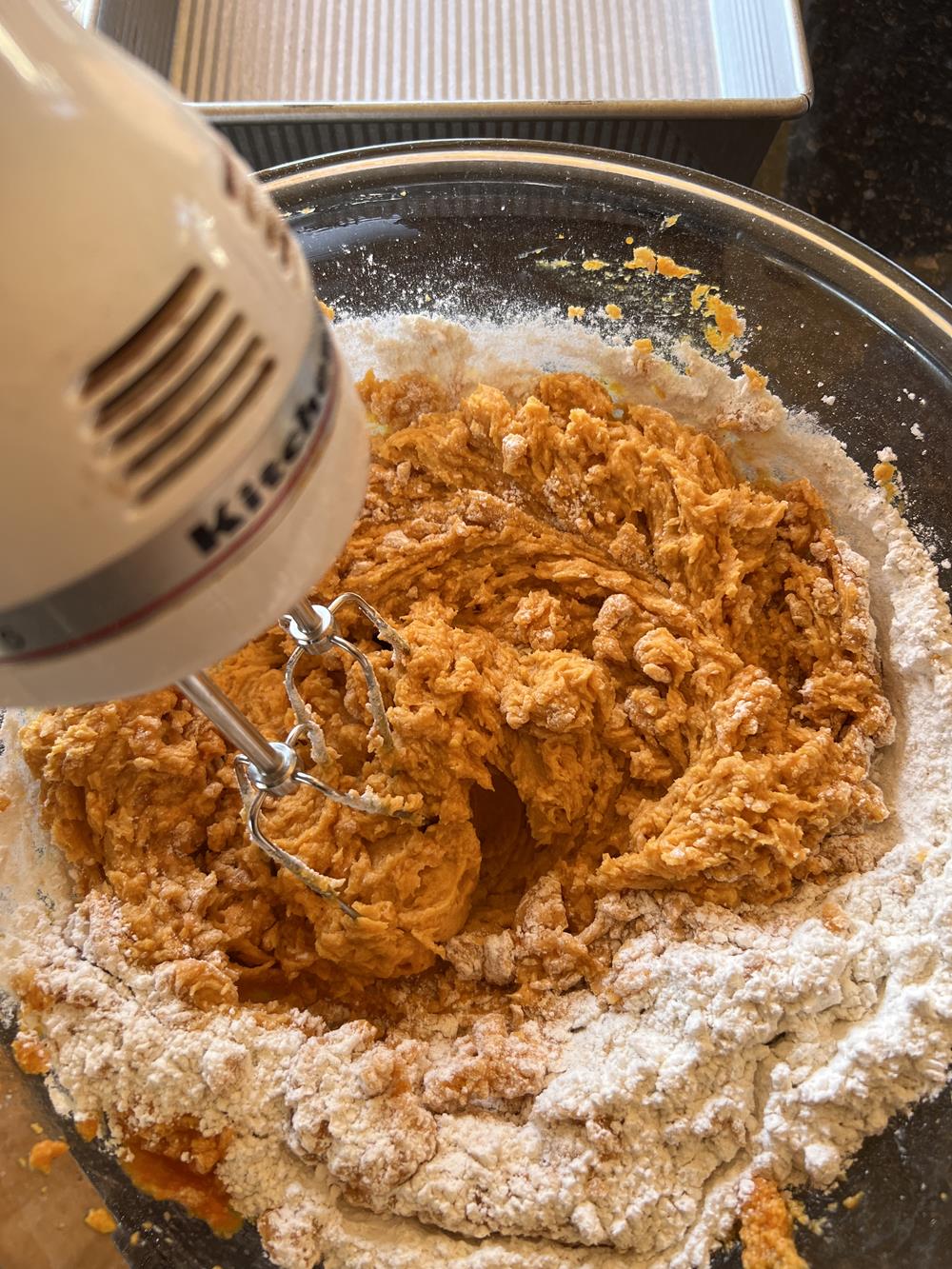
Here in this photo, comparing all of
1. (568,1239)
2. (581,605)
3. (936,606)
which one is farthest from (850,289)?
(568,1239)

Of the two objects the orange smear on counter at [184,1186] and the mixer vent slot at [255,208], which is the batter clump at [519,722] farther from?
the mixer vent slot at [255,208]

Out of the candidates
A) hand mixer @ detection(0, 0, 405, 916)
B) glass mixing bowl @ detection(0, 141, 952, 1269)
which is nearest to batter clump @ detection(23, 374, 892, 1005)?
glass mixing bowl @ detection(0, 141, 952, 1269)

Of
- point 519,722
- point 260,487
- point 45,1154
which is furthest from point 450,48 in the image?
point 45,1154

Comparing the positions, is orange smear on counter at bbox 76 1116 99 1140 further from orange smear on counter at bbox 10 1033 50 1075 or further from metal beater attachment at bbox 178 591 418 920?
metal beater attachment at bbox 178 591 418 920

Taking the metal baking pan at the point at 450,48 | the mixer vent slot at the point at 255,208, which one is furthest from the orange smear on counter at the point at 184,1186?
the metal baking pan at the point at 450,48

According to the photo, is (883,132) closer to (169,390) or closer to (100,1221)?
(169,390)

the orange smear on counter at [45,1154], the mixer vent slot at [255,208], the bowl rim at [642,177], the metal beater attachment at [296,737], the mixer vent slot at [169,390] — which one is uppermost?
the mixer vent slot at [255,208]
